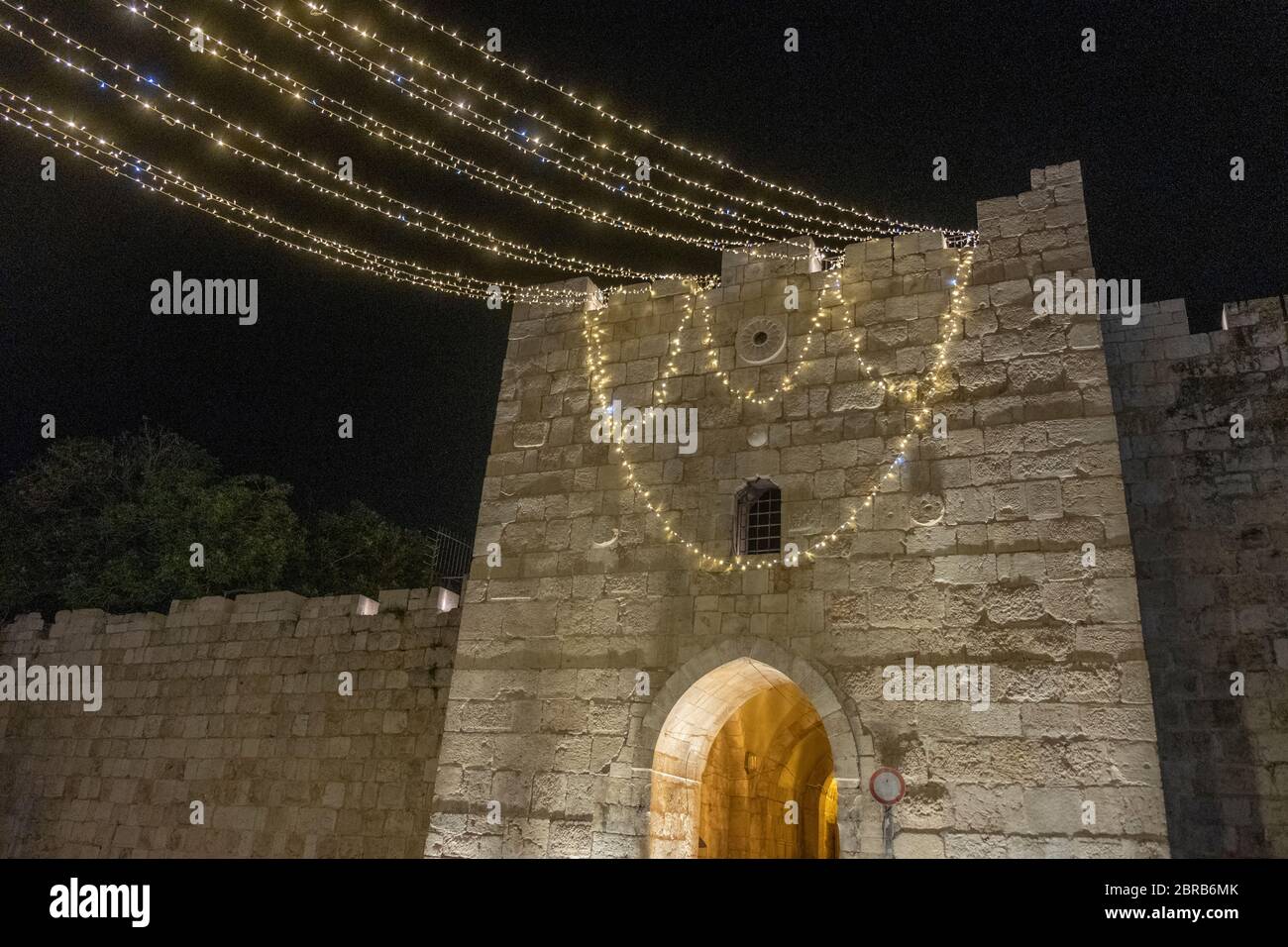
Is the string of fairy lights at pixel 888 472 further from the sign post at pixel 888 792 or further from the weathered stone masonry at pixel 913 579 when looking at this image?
the sign post at pixel 888 792

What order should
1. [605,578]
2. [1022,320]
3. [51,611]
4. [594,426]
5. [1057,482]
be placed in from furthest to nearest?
[51,611], [594,426], [605,578], [1022,320], [1057,482]

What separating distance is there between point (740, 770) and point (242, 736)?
19.5 ft

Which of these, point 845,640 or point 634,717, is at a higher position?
point 845,640

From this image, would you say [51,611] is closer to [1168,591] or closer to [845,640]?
[845,640]

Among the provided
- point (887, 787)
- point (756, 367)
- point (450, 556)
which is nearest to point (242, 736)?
point (450, 556)

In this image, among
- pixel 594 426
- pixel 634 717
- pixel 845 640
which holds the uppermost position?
pixel 594 426

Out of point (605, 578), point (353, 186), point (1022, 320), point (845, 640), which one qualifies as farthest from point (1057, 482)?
point (353, 186)

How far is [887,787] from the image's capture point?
5.32m

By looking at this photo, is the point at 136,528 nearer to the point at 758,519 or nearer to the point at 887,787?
the point at 758,519

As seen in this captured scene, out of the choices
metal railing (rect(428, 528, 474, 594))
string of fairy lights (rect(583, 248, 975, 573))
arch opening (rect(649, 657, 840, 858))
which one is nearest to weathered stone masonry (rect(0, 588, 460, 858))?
metal railing (rect(428, 528, 474, 594))

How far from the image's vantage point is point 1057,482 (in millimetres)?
5770

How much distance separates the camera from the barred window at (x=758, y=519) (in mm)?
6539

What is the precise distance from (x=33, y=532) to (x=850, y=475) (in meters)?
15.0

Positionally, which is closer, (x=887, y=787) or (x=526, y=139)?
(x=887, y=787)
